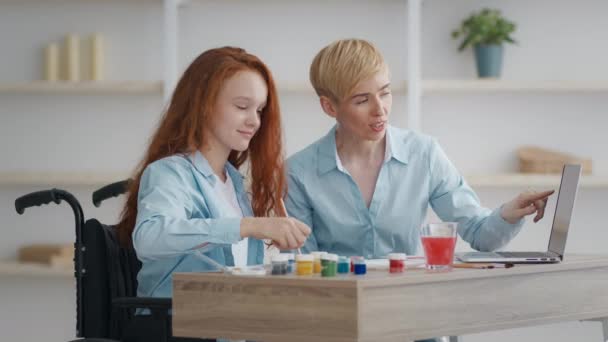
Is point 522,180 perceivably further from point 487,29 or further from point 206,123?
point 206,123

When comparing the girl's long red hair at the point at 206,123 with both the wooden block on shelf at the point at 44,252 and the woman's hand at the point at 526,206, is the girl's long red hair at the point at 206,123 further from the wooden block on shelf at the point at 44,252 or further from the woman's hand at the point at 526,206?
the wooden block on shelf at the point at 44,252

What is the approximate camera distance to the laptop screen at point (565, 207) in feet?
7.59

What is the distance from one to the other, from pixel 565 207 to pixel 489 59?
226 cm

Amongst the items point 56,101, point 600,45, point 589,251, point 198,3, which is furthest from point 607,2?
point 56,101

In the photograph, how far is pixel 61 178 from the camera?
4.57 meters

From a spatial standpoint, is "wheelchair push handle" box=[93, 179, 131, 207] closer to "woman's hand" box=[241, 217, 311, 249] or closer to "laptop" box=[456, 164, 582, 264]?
"woman's hand" box=[241, 217, 311, 249]

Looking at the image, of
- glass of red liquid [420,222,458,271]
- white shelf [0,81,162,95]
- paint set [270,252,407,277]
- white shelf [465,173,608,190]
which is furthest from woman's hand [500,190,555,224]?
white shelf [0,81,162,95]

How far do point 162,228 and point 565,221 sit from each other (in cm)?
92

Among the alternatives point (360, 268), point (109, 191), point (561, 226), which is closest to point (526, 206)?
point (561, 226)

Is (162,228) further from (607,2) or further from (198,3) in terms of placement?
(607,2)

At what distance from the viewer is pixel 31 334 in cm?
494

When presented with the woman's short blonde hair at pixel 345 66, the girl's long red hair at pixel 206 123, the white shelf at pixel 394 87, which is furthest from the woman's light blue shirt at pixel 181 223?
the white shelf at pixel 394 87

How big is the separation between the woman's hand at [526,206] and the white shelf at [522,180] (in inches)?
75.5

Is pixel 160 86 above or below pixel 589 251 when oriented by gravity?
above
